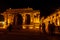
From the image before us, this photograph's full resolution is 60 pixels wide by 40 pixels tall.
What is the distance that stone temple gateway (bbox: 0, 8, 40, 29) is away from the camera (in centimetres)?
4567

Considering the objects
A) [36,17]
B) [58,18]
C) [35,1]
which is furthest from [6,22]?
[35,1]

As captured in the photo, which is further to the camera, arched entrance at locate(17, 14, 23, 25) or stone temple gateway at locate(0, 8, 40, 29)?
arched entrance at locate(17, 14, 23, 25)

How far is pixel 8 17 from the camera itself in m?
46.8

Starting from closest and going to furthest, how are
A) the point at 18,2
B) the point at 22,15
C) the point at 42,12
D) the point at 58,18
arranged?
1. the point at 58,18
2. the point at 22,15
3. the point at 42,12
4. the point at 18,2

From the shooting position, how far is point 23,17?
Result: 150ft

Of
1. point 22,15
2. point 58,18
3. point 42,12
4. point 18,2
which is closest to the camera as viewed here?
point 58,18

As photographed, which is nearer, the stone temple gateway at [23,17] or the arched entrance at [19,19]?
the stone temple gateway at [23,17]

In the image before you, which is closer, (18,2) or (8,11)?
(8,11)

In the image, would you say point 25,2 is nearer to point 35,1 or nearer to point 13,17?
point 35,1

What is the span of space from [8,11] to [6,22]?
276cm

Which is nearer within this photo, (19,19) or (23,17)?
(23,17)

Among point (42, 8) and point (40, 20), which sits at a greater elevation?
point (42, 8)

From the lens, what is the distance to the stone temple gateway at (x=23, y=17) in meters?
45.7

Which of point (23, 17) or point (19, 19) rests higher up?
point (23, 17)
